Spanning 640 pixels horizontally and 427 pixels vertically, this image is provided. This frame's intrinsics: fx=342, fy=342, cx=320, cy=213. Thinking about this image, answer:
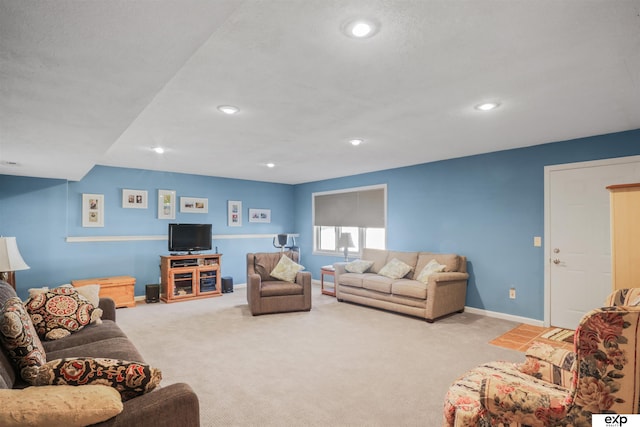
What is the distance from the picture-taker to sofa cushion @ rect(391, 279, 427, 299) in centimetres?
468

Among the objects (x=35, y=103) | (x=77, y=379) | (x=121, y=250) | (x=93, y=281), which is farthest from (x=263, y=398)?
(x=121, y=250)

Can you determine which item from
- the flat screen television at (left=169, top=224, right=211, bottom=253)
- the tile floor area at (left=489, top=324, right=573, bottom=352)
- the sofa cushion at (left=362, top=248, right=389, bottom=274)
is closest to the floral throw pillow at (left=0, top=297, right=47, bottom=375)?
the tile floor area at (left=489, top=324, right=573, bottom=352)

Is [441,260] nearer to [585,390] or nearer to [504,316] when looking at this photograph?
[504,316]

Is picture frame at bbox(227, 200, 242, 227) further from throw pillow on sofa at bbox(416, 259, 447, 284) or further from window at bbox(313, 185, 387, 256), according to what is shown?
throw pillow on sofa at bbox(416, 259, 447, 284)

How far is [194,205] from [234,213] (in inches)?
34.6

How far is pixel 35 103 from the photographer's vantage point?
2.12m

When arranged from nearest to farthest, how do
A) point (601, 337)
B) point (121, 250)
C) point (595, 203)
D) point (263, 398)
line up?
point (601, 337) → point (263, 398) → point (595, 203) → point (121, 250)

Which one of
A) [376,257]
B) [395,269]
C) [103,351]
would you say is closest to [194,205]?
[376,257]

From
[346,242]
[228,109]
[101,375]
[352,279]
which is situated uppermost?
[228,109]

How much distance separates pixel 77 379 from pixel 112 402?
212mm

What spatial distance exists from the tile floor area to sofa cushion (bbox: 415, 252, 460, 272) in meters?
1.11

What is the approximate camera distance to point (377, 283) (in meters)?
5.23

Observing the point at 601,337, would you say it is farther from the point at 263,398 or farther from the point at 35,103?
the point at 35,103

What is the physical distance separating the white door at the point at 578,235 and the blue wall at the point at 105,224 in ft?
18.4
